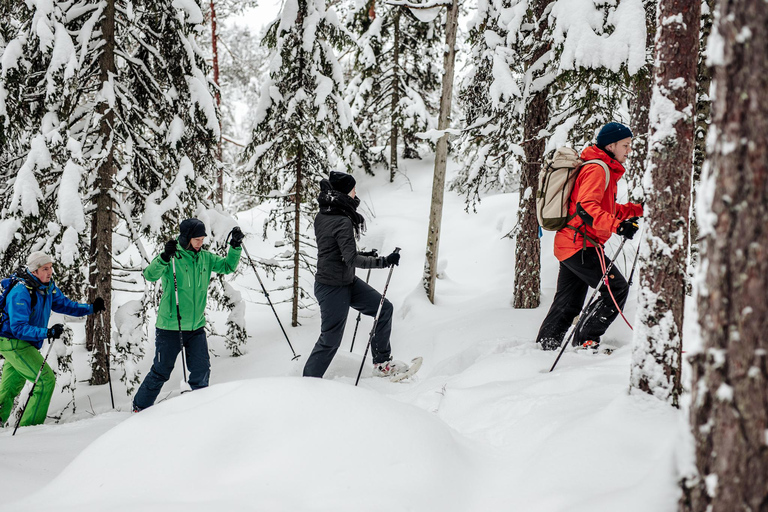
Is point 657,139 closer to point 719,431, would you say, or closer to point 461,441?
point 719,431

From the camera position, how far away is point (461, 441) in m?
3.31

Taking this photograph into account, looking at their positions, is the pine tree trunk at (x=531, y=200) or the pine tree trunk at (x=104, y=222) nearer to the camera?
the pine tree trunk at (x=531, y=200)

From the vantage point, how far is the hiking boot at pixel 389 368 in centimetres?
631

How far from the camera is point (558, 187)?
4.88 m

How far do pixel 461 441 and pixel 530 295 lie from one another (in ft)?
15.8

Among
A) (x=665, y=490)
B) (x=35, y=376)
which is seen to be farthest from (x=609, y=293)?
(x=35, y=376)

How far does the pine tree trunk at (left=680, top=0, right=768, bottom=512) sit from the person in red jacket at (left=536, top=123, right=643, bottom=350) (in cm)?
274

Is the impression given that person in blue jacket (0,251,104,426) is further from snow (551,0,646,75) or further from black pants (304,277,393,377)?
snow (551,0,646,75)

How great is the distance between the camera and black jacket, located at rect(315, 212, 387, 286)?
5.51 m

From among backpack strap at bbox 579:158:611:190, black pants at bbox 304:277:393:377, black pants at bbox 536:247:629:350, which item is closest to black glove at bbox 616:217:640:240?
backpack strap at bbox 579:158:611:190

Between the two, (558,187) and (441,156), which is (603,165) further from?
(441,156)

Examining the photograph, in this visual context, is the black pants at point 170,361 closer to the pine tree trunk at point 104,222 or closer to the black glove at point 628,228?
the pine tree trunk at point 104,222

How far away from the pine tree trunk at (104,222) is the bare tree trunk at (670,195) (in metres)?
7.23

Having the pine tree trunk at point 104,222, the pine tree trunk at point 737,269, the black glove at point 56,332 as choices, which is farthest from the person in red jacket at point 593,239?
the pine tree trunk at point 104,222
